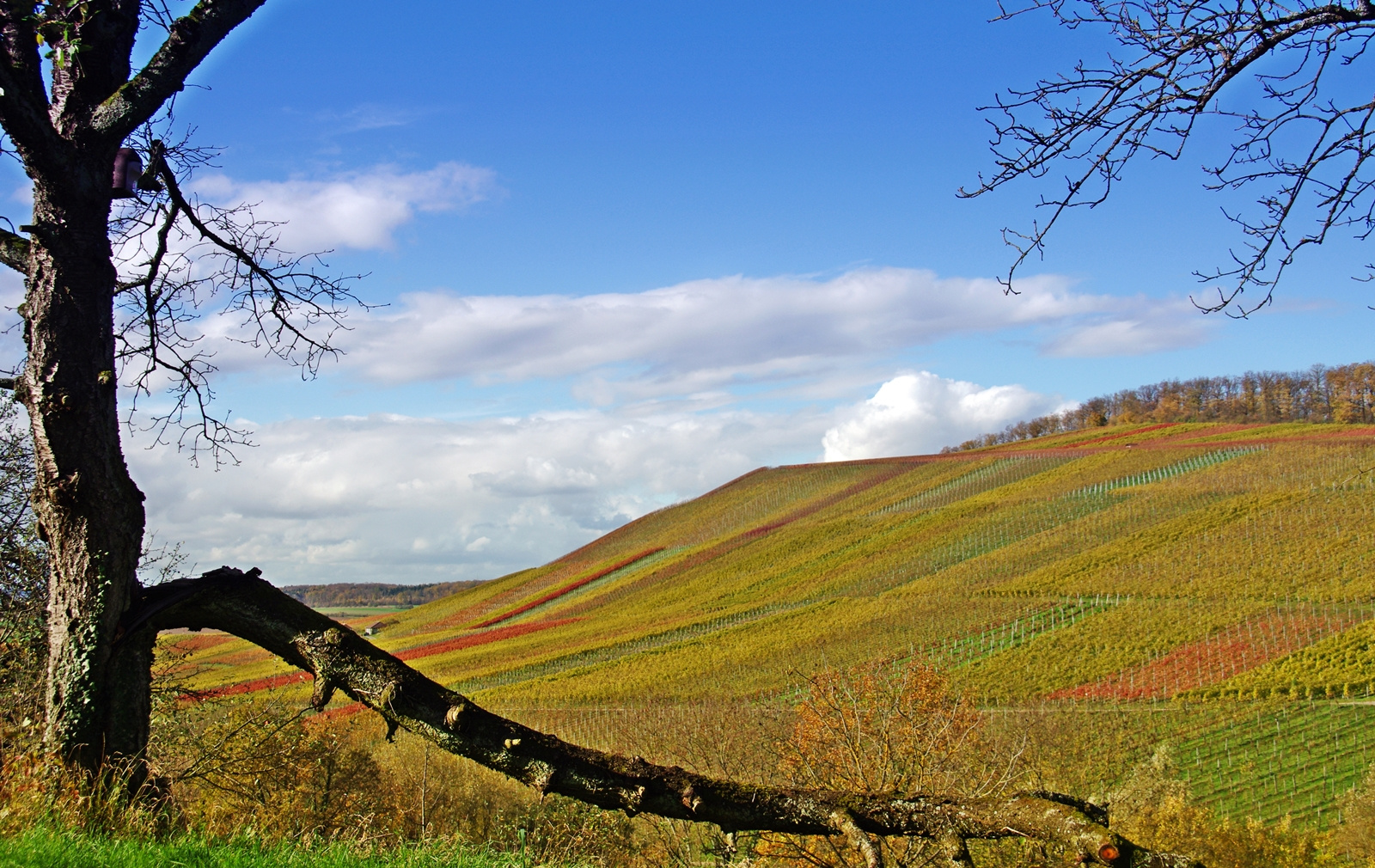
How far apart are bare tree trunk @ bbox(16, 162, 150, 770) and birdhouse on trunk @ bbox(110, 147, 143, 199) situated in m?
0.19

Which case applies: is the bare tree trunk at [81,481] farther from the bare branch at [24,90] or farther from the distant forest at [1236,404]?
the distant forest at [1236,404]

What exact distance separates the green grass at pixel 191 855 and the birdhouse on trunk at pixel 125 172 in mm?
3418

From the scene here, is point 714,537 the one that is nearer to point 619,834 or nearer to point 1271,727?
point 1271,727

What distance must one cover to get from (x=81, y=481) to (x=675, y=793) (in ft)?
11.7

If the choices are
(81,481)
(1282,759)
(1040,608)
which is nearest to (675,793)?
(81,481)

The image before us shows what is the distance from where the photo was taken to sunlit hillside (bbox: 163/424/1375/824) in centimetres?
2752

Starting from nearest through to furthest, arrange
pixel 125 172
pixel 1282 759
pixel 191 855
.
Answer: pixel 191 855
pixel 125 172
pixel 1282 759

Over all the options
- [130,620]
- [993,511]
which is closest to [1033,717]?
[130,620]

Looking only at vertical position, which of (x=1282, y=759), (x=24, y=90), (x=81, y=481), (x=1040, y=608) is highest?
(x=24, y=90)

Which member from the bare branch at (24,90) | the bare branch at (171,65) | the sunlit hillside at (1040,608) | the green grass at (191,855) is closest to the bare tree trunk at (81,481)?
the bare branch at (24,90)

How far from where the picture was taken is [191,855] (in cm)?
378

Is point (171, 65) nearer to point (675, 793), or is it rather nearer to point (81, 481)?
point (81, 481)

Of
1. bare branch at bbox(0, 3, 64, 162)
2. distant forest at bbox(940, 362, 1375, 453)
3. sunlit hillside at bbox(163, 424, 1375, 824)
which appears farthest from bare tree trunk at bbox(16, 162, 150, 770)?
distant forest at bbox(940, 362, 1375, 453)

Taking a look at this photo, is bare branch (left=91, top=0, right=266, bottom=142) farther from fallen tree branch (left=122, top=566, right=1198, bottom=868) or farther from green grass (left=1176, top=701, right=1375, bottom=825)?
green grass (left=1176, top=701, right=1375, bottom=825)
